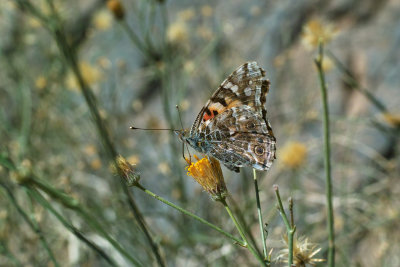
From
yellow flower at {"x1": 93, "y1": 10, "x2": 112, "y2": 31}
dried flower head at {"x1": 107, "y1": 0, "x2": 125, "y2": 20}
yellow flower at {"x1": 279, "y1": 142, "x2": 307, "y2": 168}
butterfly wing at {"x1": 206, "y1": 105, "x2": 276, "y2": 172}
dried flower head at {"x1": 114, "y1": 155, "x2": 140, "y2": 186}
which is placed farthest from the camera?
yellow flower at {"x1": 93, "y1": 10, "x2": 112, "y2": 31}

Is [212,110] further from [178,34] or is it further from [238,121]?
[178,34]

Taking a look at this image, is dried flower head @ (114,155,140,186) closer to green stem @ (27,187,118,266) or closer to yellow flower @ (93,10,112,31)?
green stem @ (27,187,118,266)

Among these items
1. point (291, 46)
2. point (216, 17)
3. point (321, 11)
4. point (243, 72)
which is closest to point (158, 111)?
point (216, 17)

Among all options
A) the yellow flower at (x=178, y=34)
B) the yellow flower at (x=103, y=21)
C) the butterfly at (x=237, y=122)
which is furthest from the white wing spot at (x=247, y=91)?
the yellow flower at (x=103, y=21)

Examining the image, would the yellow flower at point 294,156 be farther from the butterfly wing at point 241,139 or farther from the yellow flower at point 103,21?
the yellow flower at point 103,21

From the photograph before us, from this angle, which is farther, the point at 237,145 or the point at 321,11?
the point at 321,11

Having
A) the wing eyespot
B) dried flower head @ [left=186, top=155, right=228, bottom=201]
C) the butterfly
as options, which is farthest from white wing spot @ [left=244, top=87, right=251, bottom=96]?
dried flower head @ [left=186, top=155, right=228, bottom=201]

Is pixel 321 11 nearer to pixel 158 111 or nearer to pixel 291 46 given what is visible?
pixel 291 46
